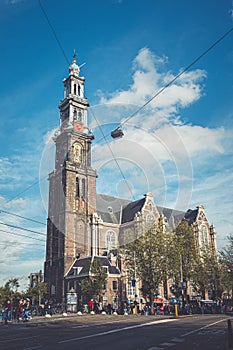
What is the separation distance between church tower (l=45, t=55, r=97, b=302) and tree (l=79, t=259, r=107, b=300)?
9.06 meters

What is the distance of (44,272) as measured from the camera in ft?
216

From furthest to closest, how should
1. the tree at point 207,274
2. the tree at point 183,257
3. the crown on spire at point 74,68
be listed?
the crown on spire at point 74,68, the tree at point 207,274, the tree at point 183,257

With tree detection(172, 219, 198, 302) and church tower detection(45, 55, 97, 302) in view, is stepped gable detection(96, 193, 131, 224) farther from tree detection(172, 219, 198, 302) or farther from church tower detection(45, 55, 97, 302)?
tree detection(172, 219, 198, 302)

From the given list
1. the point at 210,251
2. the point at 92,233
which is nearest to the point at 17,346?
the point at 92,233

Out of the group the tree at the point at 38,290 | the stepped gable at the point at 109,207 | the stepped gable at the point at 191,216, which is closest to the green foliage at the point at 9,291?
the tree at the point at 38,290

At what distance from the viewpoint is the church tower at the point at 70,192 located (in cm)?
6178

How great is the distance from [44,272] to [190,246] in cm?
2865

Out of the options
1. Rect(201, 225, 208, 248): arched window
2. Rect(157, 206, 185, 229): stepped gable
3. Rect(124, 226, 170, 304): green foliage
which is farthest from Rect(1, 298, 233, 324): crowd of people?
Rect(157, 206, 185, 229): stepped gable

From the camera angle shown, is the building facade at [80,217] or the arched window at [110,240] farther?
the arched window at [110,240]

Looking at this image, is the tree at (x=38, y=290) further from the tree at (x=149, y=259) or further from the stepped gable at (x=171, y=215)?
the stepped gable at (x=171, y=215)

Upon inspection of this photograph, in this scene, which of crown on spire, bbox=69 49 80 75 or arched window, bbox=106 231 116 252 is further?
crown on spire, bbox=69 49 80 75

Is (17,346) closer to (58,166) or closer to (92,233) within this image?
(92,233)

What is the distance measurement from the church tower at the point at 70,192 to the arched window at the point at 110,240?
487 cm

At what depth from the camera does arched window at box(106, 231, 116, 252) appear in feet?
222
